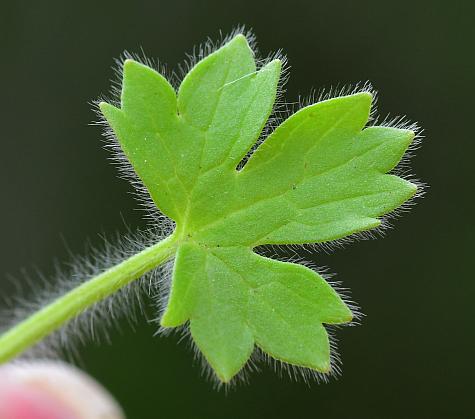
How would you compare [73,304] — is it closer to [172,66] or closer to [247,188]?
[247,188]

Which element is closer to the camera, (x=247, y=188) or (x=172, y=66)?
(x=247, y=188)

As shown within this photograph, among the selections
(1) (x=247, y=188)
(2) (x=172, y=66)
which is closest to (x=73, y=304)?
(1) (x=247, y=188)

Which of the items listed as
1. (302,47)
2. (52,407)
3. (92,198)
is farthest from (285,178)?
(92,198)

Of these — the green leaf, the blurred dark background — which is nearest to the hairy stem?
the green leaf

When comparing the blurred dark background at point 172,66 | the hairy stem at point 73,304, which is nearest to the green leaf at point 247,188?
the hairy stem at point 73,304

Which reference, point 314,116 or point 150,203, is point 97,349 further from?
point 314,116

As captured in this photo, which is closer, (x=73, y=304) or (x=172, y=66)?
(x=73, y=304)

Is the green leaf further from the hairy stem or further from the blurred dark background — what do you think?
the blurred dark background
